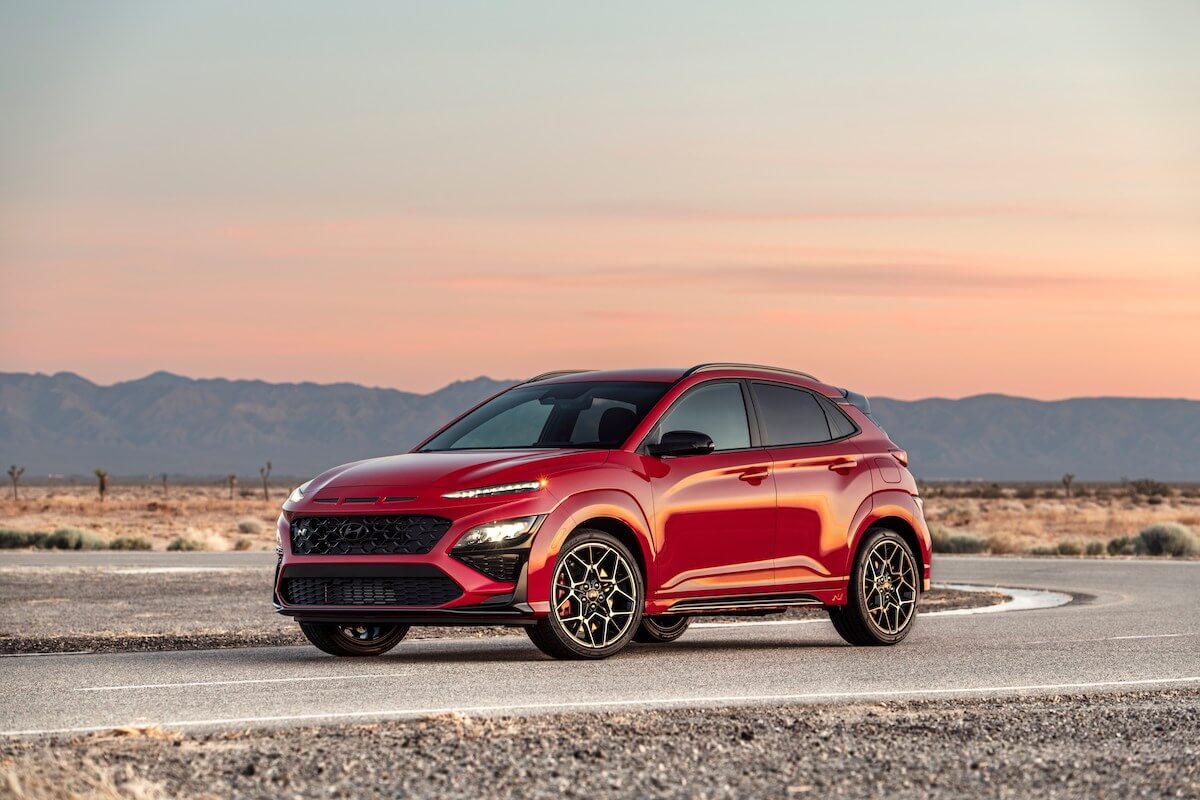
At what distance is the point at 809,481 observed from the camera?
13531mm

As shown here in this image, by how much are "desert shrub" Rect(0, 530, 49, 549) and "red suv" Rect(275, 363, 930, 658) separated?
33.7 metres

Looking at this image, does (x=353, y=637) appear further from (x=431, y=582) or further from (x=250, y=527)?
(x=250, y=527)

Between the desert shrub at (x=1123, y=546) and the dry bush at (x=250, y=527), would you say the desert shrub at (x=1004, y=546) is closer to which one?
the desert shrub at (x=1123, y=546)

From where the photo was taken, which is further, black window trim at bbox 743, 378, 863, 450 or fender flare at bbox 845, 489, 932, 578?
fender flare at bbox 845, 489, 932, 578

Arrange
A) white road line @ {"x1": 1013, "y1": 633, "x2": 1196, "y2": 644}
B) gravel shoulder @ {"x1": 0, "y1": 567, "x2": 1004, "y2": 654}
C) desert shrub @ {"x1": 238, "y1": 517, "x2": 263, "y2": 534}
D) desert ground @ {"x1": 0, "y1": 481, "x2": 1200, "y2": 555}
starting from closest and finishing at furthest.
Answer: white road line @ {"x1": 1013, "y1": 633, "x2": 1196, "y2": 644}
gravel shoulder @ {"x1": 0, "y1": 567, "x2": 1004, "y2": 654}
desert ground @ {"x1": 0, "y1": 481, "x2": 1200, "y2": 555}
desert shrub @ {"x1": 238, "y1": 517, "x2": 263, "y2": 534}

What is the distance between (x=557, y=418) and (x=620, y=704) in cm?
377

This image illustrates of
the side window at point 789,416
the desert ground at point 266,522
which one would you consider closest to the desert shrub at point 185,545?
the desert ground at point 266,522

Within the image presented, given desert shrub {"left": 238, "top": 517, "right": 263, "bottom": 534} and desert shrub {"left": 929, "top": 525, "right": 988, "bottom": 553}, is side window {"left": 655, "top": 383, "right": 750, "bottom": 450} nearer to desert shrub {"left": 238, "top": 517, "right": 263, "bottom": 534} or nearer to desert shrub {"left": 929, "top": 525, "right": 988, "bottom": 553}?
desert shrub {"left": 929, "top": 525, "right": 988, "bottom": 553}

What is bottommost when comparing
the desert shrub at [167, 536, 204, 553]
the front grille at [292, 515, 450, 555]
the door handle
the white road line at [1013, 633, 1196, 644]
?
the desert shrub at [167, 536, 204, 553]

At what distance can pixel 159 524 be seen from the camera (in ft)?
222

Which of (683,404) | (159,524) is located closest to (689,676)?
(683,404)

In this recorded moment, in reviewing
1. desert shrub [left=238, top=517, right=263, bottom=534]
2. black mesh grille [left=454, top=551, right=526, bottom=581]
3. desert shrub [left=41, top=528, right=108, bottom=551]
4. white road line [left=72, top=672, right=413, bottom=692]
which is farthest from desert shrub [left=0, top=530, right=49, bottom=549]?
black mesh grille [left=454, top=551, right=526, bottom=581]

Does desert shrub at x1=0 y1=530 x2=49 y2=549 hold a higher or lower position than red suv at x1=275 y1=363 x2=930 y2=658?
lower

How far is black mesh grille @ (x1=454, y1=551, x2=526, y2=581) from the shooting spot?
37.9 feet
